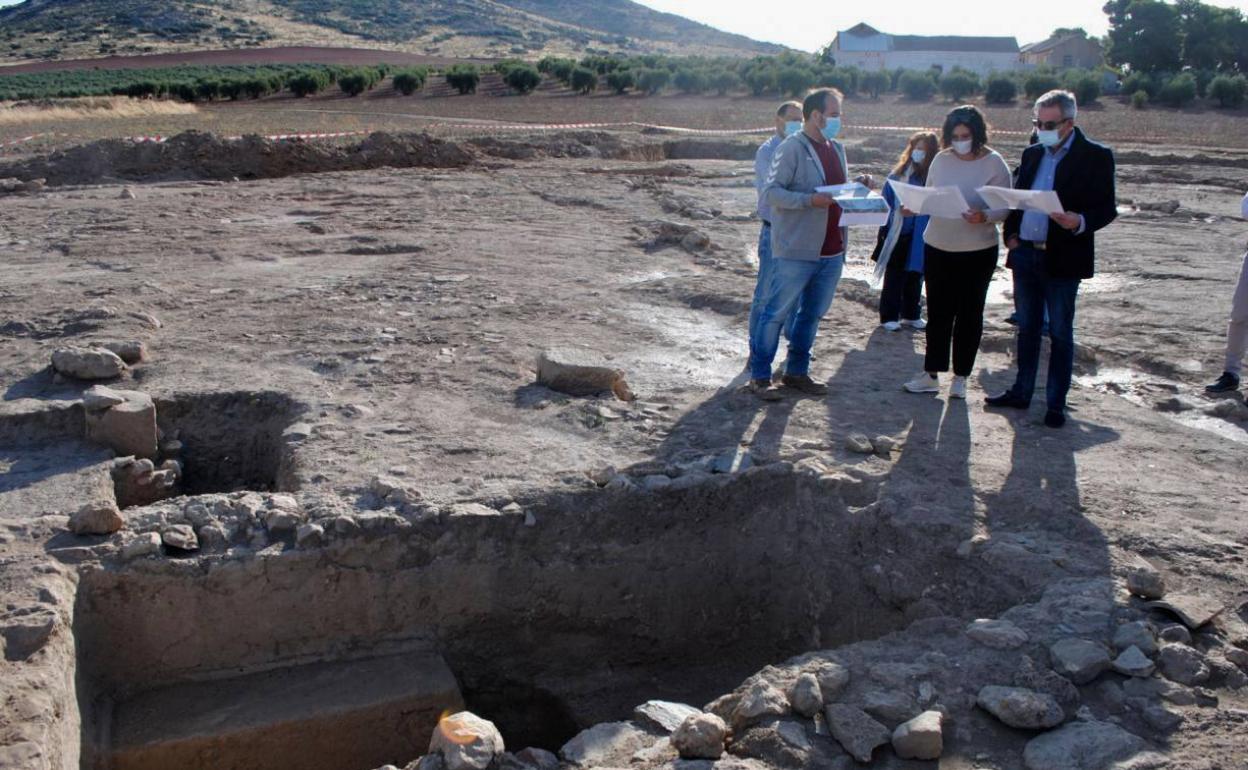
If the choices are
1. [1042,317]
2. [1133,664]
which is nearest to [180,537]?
[1133,664]

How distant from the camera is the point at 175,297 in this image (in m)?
7.92

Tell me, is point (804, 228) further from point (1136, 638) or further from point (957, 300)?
point (1136, 638)

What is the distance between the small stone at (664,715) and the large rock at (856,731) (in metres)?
0.46

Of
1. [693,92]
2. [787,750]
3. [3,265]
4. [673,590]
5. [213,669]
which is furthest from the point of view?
[693,92]

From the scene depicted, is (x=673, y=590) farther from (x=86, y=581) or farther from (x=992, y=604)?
(x=86, y=581)

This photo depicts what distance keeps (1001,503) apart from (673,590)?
1578 millimetres

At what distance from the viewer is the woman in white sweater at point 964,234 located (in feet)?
17.8

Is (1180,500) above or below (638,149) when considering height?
below

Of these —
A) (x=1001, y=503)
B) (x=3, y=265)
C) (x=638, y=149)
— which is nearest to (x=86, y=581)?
(x=1001, y=503)

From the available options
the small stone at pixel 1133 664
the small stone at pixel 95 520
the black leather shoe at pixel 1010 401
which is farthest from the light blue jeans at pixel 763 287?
the small stone at pixel 95 520

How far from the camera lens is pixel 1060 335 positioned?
548 cm

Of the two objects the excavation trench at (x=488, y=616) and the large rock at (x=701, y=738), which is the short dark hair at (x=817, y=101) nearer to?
the excavation trench at (x=488, y=616)

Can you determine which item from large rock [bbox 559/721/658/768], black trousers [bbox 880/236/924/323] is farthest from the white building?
large rock [bbox 559/721/658/768]

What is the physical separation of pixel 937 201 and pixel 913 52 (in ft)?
222
